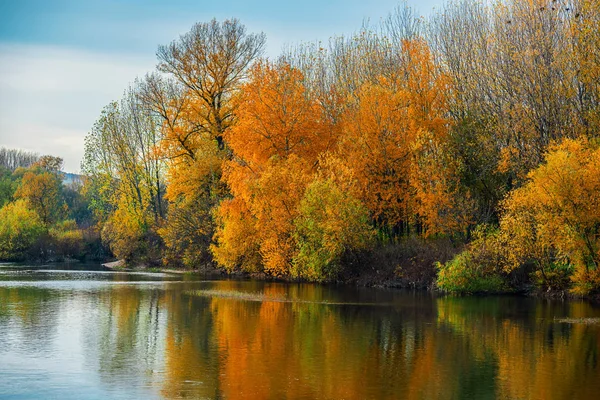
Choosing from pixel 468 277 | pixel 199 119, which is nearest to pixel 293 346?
pixel 468 277

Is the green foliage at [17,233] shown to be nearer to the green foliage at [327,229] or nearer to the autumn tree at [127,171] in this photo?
the autumn tree at [127,171]

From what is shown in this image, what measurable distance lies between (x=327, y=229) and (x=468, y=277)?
9.72 metres

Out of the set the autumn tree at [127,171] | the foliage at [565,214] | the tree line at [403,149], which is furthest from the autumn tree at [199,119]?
the foliage at [565,214]

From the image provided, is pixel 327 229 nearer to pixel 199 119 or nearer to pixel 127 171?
pixel 199 119

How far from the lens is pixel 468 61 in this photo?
168ft

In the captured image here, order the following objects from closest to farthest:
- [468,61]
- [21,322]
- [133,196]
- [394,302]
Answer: [21,322], [394,302], [468,61], [133,196]

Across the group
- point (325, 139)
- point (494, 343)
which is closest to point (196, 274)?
point (325, 139)

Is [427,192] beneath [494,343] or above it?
above

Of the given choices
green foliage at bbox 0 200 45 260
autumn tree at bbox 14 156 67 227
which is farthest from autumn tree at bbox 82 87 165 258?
autumn tree at bbox 14 156 67 227

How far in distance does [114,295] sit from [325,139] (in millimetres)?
20768

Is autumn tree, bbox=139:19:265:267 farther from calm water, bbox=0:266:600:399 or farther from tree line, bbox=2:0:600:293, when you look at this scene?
calm water, bbox=0:266:600:399

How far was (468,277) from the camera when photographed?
4075cm

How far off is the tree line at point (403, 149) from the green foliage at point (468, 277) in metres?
0.08

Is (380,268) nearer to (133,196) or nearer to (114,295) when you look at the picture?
(114,295)
